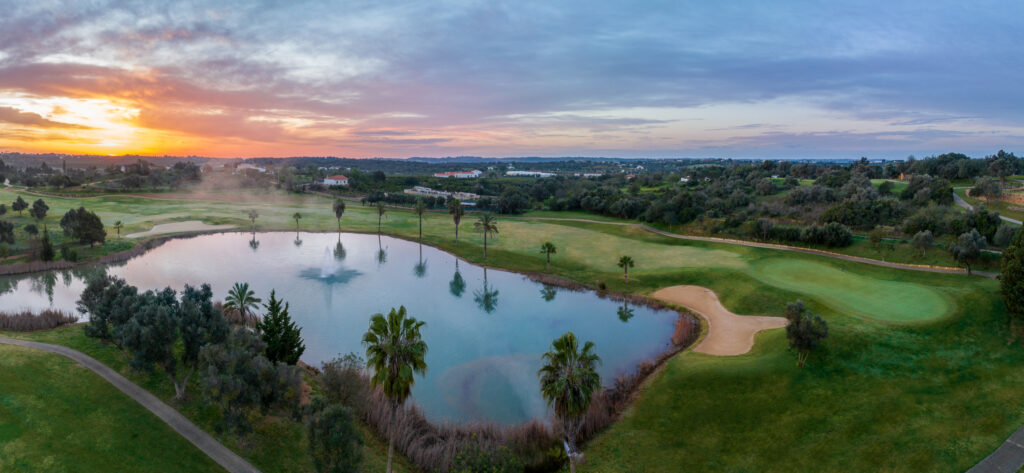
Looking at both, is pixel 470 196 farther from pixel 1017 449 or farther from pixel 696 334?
pixel 1017 449

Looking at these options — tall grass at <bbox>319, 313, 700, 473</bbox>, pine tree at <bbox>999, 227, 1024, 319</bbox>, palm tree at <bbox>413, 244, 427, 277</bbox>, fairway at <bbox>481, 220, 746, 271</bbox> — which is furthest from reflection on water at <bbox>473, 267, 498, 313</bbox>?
pine tree at <bbox>999, 227, 1024, 319</bbox>

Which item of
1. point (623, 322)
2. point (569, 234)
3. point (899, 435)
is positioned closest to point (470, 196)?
point (569, 234)

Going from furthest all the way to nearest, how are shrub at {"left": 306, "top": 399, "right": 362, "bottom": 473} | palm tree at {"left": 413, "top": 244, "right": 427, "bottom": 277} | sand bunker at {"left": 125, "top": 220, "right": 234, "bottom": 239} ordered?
sand bunker at {"left": 125, "top": 220, "right": 234, "bottom": 239} → palm tree at {"left": 413, "top": 244, "right": 427, "bottom": 277} → shrub at {"left": 306, "top": 399, "right": 362, "bottom": 473}

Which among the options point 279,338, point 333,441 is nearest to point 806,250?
point 279,338

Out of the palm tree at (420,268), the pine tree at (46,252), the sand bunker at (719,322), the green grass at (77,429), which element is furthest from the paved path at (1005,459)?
the pine tree at (46,252)

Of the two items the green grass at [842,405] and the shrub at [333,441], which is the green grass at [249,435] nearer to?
the shrub at [333,441]

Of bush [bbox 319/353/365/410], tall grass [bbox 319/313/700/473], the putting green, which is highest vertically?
the putting green

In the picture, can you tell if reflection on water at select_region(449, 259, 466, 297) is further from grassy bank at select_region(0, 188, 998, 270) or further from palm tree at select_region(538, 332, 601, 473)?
palm tree at select_region(538, 332, 601, 473)

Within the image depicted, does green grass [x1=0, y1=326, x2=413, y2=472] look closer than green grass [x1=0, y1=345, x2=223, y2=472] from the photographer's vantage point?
No
